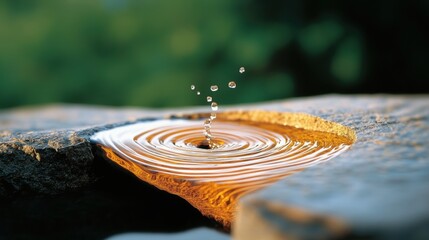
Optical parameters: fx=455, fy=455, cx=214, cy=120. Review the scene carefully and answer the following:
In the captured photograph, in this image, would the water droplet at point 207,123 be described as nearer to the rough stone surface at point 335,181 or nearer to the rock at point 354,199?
the rough stone surface at point 335,181

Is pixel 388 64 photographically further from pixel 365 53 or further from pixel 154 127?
pixel 154 127

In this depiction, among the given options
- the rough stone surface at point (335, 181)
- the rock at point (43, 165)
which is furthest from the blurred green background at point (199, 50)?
the rock at point (43, 165)

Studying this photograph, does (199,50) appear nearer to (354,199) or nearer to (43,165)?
(43,165)

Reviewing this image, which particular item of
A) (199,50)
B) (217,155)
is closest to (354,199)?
(217,155)

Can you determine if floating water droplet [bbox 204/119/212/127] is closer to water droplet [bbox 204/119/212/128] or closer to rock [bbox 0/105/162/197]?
water droplet [bbox 204/119/212/128]

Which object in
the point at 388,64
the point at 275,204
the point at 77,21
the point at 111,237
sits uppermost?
the point at 77,21

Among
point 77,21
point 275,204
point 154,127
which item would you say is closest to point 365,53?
point 77,21
